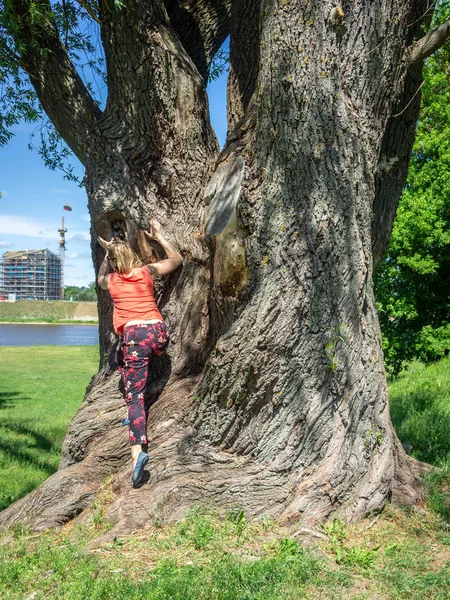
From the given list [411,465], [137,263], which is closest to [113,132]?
[137,263]

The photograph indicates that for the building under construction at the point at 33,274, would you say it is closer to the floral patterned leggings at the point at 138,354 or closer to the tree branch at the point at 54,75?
the tree branch at the point at 54,75

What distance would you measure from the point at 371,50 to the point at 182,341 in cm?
283

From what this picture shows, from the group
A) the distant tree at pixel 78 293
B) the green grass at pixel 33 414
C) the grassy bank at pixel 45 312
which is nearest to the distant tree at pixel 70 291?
the distant tree at pixel 78 293

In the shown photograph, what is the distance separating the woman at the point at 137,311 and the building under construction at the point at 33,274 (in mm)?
173083

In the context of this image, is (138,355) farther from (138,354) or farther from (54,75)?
(54,75)

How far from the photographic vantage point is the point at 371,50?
407 cm

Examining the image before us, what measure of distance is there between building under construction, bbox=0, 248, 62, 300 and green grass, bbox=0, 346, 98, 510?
150 m

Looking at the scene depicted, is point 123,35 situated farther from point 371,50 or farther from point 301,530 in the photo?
point 301,530

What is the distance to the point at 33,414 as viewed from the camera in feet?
43.2

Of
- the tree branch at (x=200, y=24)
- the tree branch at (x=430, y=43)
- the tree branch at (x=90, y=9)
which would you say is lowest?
the tree branch at (x=430, y=43)

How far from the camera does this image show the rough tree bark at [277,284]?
3924 mm

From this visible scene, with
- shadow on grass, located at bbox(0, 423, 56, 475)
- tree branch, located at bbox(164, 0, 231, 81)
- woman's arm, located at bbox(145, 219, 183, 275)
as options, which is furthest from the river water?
woman's arm, located at bbox(145, 219, 183, 275)

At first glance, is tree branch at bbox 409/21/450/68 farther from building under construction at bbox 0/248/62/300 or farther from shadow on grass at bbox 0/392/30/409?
building under construction at bbox 0/248/62/300

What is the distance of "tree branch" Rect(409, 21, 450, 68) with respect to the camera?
4254 millimetres
